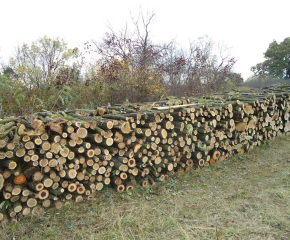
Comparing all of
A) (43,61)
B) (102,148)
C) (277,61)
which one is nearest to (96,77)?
(43,61)

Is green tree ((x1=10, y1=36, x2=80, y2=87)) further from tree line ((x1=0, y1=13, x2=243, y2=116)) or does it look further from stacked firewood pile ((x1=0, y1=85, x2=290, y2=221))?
stacked firewood pile ((x1=0, y1=85, x2=290, y2=221))

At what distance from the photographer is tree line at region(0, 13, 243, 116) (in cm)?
621

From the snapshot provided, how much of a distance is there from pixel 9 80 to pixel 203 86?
11048 mm

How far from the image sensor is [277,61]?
25.0 m

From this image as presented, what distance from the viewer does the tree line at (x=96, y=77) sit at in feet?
20.4

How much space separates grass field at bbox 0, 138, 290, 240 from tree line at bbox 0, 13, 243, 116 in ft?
10.9

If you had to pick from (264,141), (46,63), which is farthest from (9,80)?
(264,141)

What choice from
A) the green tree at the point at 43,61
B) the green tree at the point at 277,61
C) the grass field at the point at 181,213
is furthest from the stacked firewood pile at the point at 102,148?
the green tree at the point at 277,61

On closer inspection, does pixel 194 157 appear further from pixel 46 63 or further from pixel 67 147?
pixel 46 63

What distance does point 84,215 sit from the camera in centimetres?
308

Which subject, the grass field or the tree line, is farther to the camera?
the tree line

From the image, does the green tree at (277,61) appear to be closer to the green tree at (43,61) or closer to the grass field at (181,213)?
the green tree at (43,61)

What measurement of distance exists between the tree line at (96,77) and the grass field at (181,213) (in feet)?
10.9

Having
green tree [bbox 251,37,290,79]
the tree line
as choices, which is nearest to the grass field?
the tree line
